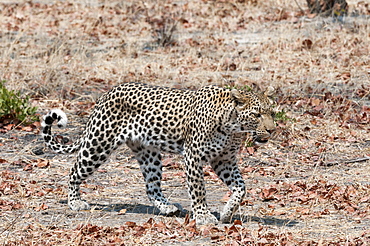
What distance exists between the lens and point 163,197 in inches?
301

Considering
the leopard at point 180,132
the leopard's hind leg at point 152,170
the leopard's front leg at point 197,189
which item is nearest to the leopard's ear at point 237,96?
the leopard at point 180,132

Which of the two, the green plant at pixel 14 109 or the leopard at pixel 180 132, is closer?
the leopard at pixel 180 132

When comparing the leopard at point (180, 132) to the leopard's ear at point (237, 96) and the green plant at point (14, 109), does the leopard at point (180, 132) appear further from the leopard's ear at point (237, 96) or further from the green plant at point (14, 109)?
the green plant at point (14, 109)

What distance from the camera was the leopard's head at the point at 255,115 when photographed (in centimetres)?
658

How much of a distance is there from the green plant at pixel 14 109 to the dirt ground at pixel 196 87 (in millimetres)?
176

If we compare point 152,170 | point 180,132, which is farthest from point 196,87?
point 180,132

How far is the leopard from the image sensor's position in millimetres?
6754

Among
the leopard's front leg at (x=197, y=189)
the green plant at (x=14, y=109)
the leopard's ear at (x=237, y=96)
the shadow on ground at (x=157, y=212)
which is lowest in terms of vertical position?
the green plant at (x=14, y=109)

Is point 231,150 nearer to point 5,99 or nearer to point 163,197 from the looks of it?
point 163,197

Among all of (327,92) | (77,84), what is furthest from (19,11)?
(327,92)

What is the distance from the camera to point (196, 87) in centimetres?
1312

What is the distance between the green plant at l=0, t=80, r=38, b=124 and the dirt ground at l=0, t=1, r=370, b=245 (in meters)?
0.18

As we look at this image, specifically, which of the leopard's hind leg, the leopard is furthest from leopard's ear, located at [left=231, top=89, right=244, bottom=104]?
the leopard's hind leg

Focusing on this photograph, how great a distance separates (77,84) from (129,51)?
8.45 ft
